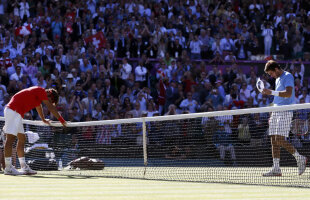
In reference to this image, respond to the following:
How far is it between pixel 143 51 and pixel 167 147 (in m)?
9.24

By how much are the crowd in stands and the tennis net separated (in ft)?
11.6

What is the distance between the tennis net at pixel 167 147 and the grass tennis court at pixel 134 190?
1.00m

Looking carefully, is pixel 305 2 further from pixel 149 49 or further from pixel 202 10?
pixel 149 49

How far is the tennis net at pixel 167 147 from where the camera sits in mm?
10484

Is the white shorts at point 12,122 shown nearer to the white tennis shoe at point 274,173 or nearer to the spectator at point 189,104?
the white tennis shoe at point 274,173

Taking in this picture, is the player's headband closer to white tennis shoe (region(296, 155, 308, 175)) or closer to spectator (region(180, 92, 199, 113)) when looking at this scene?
white tennis shoe (region(296, 155, 308, 175))

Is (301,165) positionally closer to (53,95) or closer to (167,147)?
(167,147)

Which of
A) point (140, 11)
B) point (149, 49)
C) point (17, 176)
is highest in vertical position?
point (140, 11)

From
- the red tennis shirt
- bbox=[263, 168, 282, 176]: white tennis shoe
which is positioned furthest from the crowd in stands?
bbox=[263, 168, 282, 176]: white tennis shoe

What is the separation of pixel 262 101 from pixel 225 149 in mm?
6873

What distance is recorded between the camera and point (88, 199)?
6.57m

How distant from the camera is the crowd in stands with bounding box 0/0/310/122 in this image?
17.5 meters

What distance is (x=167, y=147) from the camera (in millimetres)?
11508

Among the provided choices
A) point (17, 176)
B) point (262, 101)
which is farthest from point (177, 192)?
point (262, 101)
